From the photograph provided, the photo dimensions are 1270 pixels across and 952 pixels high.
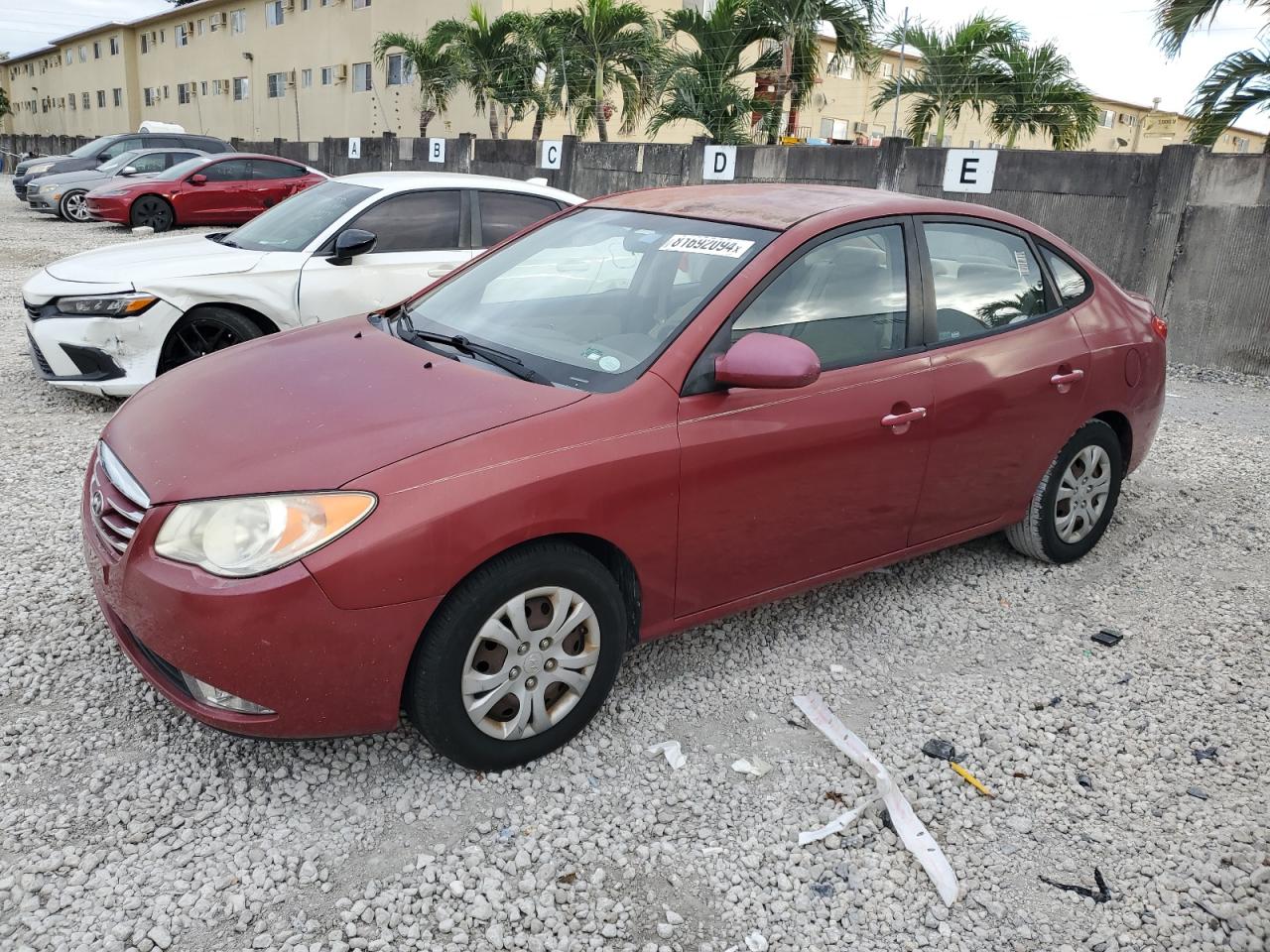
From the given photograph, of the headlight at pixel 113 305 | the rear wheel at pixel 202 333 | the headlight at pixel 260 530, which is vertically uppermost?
the headlight at pixel 260 530

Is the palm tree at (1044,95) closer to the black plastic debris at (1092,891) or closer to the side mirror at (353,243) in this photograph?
the side mirror at (353,243)

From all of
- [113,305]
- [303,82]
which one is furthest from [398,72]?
[113,305]

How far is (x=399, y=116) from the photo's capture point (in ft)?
106

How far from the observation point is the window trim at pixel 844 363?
310 cm

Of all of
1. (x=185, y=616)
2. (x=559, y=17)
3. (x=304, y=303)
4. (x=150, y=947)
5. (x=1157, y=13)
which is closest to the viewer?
(x=150, y=947)

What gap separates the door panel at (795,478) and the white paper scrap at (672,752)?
0.44 meters

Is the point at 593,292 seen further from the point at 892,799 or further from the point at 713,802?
the point at 892,799

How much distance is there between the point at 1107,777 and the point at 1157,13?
11.3 meters

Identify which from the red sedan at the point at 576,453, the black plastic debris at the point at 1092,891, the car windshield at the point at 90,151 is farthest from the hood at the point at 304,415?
the car windshield at the point at 90,151

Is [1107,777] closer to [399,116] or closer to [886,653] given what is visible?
[886,653]

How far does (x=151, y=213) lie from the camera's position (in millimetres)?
17969

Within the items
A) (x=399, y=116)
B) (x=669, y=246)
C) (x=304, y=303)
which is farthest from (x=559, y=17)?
(x=669, y=246)

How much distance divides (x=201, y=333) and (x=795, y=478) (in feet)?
15.0

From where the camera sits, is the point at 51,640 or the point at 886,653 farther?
the point at 886,653
